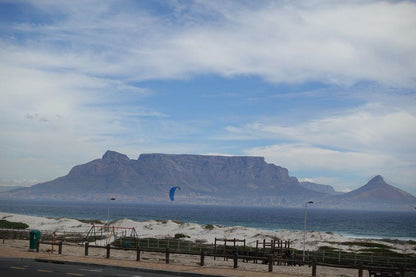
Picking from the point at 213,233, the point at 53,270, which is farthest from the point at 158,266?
the point at 213,233

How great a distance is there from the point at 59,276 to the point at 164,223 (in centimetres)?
6999

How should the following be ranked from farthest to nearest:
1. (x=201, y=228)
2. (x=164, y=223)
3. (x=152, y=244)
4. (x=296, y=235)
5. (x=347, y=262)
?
(x=164, y=223) → (x=201, y=228) → (x=296, y=235) → (x=152, y=244) → (x=347, y=262)

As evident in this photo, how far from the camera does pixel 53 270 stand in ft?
82.4

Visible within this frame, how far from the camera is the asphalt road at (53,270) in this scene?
76.2 ft

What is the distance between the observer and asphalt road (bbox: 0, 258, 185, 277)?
23.2 meters

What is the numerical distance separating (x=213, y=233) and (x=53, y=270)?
5692cm

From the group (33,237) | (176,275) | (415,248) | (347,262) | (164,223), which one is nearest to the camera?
(176,275)

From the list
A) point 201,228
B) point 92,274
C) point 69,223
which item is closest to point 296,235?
point 201,228

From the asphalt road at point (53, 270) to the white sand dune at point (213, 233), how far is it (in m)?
41.4

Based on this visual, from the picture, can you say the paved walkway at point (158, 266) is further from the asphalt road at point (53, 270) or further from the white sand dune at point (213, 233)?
the white sand dune at point (213, 233)

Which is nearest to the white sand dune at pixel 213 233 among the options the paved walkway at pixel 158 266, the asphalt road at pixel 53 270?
the paved walkway at pixel 158 266

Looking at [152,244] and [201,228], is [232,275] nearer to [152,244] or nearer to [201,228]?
[152,244]

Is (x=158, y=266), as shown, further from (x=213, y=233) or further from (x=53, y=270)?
(x=213, y=233)

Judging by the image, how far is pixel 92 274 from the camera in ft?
79.0
